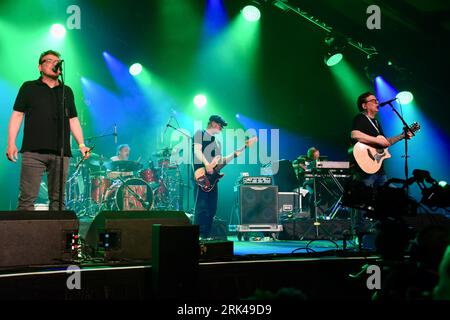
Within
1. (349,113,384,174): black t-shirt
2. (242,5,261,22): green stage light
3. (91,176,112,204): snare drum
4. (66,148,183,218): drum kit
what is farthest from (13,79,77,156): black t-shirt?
(242,5,261,22): green stage light

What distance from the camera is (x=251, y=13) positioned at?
11109 millimetres

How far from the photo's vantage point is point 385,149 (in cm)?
671

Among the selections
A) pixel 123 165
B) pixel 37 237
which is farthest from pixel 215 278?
pixel 123 165

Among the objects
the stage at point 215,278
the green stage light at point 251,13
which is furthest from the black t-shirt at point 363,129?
the green stage light at point 251,13

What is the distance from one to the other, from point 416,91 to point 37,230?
9.26 meters

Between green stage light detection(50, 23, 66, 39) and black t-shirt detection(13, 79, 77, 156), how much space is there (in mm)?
6497

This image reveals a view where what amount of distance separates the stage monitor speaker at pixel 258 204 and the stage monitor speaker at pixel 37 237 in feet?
16.1

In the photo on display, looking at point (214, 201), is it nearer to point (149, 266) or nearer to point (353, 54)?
point (149, 266)

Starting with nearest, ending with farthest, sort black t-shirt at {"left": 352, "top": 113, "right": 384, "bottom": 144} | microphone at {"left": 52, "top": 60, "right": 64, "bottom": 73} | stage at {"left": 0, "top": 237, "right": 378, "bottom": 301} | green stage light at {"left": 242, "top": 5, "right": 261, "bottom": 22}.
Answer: stage at {"left": 0, "top": 237, "right": 378, "bottom": 301} < microphone at {"left": 52, "top": 60, "right": 64, "bottom": 73} < black t-shirt at {"left": 352, "top": 113, "right": 384, "bottom": 144} < green stage light at {"left": 242, "top": 5, "right": 261, "bottom": 22}

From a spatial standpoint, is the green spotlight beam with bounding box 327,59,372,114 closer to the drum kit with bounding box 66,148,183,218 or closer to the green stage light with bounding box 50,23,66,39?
the drum kit with bounding box 66,148,183,218

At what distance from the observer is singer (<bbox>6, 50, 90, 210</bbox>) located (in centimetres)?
488

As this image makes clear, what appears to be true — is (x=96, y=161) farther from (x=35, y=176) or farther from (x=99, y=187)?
(x=35, y=176)

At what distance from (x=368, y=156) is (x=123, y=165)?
525 centimetres

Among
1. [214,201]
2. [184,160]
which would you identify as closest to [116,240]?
[214,201]
